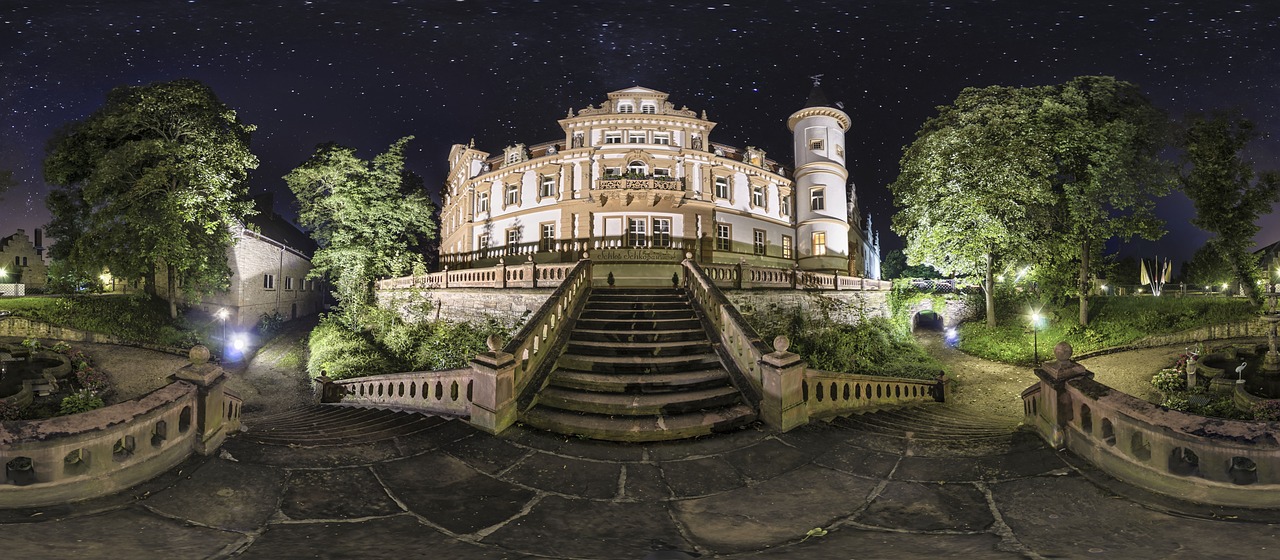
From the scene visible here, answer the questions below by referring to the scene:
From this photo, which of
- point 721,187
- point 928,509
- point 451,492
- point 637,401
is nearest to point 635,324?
point 637,401

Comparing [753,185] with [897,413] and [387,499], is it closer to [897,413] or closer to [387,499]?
[897,413]

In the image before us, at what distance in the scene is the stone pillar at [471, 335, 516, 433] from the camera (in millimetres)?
7129

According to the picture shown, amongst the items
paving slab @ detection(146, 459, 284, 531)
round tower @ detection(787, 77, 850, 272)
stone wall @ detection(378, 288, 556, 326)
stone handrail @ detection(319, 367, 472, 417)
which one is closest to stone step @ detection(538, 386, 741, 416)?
stone handrail @ detection(319, 367, 472, 417)

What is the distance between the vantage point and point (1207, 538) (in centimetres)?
384

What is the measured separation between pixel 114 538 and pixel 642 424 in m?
5.47

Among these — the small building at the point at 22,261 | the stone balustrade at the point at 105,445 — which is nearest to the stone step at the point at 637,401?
the stone balustrade at the point at 105,445

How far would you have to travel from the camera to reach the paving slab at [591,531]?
159 inches

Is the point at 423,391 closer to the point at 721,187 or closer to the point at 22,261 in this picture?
the point at 721,187

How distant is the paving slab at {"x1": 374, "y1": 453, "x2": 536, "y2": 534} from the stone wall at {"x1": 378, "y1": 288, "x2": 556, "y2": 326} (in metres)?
9.51

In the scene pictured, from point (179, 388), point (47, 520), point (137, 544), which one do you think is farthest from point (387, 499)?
point (179, 388)

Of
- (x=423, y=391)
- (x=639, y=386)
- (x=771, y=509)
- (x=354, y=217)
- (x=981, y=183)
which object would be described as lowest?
(x=771, y=509)

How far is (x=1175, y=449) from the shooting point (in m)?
4.69

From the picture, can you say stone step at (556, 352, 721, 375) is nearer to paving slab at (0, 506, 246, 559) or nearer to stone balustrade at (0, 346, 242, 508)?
stone balustrade at (0, 346, 242, 508)

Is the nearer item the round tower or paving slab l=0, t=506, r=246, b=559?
paving slab l=0, t=506, r=246, b=559
